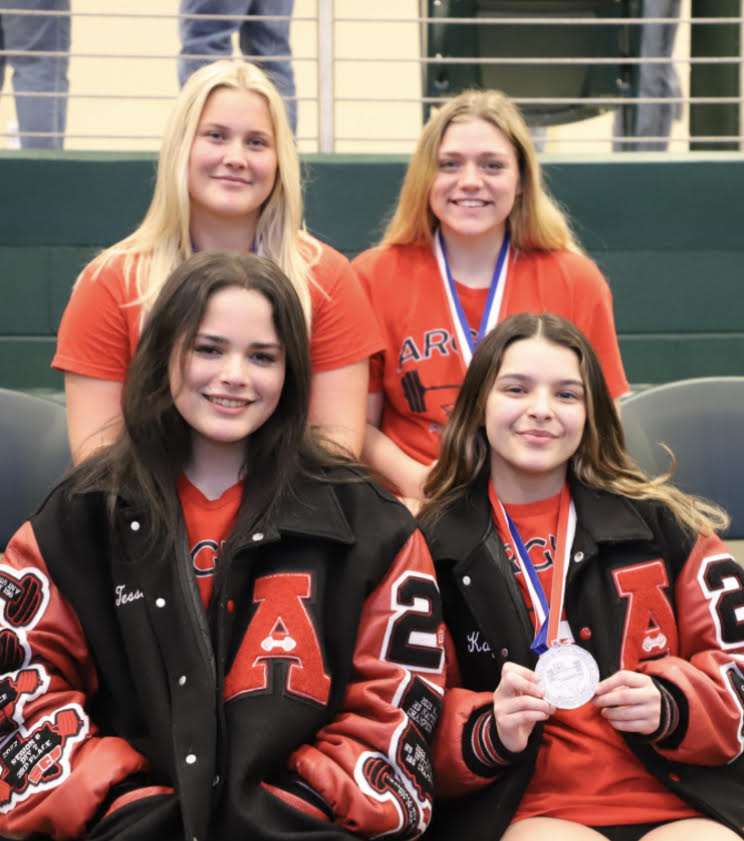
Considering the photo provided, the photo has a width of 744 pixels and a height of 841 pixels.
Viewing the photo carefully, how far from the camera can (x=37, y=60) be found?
4570mm

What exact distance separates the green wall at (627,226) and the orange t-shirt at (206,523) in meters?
2.39

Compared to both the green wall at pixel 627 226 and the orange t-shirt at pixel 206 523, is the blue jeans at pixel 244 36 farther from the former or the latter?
the orange t-shirt at pixel 206 523

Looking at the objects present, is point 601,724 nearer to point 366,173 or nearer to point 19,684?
point 19,684

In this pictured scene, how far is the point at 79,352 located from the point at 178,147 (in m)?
0.53

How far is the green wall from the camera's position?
14.1ft

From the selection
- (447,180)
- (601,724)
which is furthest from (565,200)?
(601,724)

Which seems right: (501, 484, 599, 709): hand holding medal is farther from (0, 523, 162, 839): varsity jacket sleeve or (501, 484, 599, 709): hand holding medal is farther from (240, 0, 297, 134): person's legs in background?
(240, 0, 297, 134): person's legs in background

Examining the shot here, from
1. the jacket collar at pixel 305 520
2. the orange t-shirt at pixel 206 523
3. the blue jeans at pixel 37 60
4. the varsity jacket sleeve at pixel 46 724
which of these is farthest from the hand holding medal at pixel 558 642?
the blue jeans at pixel 37 60

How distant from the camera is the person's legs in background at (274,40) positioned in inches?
179

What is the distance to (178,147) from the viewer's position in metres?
2.69

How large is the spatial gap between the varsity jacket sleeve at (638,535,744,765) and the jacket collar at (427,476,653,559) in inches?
5.3

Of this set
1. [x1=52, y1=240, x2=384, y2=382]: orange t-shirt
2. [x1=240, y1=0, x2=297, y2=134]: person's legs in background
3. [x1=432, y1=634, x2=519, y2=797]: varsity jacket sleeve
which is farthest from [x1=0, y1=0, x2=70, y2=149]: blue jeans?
[x1=432, y1=634, x2=519, y2=797]: varsity jacket sleeve

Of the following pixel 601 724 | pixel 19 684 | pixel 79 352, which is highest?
pixel 79 352

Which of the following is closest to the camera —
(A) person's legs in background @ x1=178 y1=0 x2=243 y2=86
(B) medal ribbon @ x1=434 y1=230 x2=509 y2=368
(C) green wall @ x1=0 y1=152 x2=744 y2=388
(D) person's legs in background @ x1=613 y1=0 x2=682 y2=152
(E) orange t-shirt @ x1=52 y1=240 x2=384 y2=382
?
(E) orange t-shirt @ x1=52 y1=240 x2=384 y2=382
